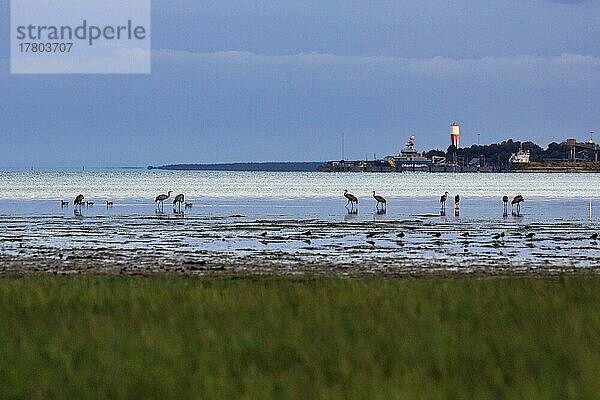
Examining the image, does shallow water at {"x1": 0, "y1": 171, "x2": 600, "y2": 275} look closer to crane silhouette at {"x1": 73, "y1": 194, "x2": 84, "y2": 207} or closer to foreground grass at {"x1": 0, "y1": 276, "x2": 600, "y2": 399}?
crane silhouette at {"x1": 73, "y1": 194, "x2": 84, "y2": 207}

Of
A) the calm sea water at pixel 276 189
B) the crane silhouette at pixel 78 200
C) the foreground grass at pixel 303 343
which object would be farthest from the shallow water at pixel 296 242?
the calm sea water at pixel 276 189

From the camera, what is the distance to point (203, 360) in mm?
8836

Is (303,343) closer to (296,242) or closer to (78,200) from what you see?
(296,242)

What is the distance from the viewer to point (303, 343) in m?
9.52

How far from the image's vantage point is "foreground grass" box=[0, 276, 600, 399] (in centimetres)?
795

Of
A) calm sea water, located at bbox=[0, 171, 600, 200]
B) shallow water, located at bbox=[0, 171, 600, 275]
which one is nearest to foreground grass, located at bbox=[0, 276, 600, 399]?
shallow water, located at bbox=[0, 171, 600, 275]

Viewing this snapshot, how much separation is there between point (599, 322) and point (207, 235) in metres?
24.8

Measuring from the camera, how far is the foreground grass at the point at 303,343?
7.95 metres

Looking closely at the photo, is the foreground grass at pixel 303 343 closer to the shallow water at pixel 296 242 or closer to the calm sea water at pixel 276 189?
the shallow water at pixel 296 242

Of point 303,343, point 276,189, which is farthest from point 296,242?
point 276,189

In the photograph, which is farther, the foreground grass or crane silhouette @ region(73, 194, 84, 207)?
crane silhouette @ region(73, 194, 84, 207)

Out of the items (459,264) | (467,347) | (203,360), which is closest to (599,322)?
(467,347)

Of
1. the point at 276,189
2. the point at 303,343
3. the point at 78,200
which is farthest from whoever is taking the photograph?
the point at 276,189

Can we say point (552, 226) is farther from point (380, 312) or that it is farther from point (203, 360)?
point (203, 360)
